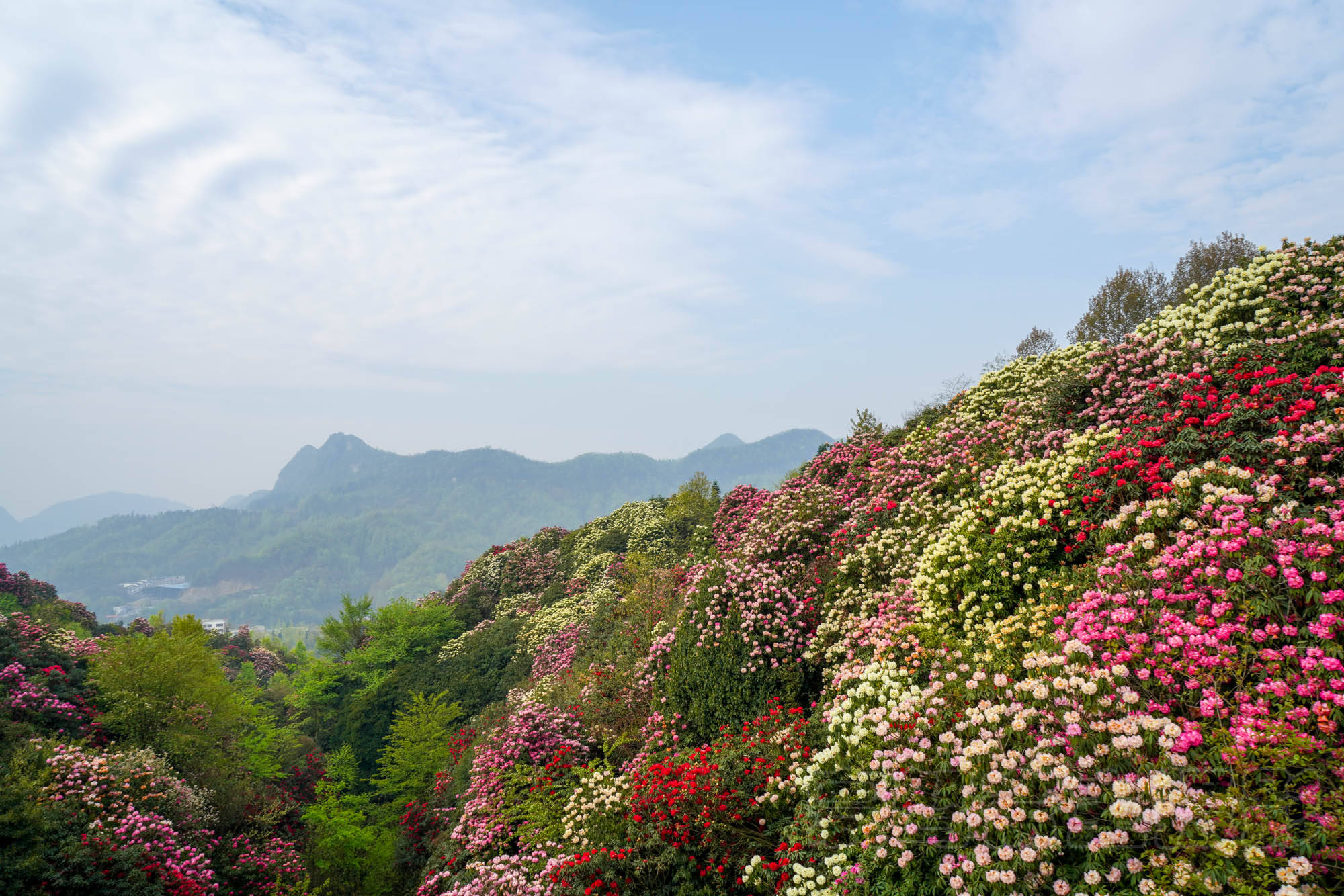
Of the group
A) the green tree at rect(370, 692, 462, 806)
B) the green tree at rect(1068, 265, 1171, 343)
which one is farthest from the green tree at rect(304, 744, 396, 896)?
the green tree at rect(1068, 265, 1171, 343)

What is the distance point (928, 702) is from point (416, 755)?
17.4 metres

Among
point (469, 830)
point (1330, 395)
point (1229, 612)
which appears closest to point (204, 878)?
point (469, 830)

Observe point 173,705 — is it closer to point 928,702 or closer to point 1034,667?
point 928,702

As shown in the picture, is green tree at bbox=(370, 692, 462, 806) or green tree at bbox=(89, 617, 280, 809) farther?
green tree at bbox=(370, 692, 462, 806)

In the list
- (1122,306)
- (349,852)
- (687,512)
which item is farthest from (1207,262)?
(349,852)

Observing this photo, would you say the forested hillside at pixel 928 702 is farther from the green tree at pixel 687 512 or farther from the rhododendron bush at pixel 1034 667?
the green tree at pixel 687 512

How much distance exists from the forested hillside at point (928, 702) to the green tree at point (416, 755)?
0.12 meters

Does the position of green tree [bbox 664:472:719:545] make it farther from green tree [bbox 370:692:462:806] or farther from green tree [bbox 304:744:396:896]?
green tree [bbox 304:744:396:896]

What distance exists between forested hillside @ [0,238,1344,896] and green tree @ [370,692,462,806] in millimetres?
122

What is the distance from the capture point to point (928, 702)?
6.01 meters

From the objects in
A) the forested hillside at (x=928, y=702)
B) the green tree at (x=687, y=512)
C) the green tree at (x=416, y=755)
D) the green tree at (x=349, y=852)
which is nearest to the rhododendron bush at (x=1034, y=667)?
the forested hillside at (x=928, y=702)

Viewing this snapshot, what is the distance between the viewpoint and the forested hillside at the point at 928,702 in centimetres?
421

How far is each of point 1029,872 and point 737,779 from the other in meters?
4.21

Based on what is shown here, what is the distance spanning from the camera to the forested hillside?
4.21 meters
